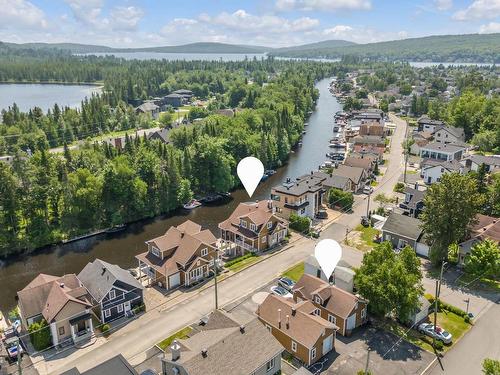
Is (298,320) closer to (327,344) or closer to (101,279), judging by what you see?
(327,344)

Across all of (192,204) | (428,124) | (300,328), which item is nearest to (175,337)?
(300,328)

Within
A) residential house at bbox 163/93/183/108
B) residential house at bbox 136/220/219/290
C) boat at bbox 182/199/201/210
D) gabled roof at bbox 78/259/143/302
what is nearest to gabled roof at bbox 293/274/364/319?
residential house at bbox 136/220/219/290

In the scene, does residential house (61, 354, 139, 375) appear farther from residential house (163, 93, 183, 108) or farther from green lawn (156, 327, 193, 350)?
residential house (163, 93, 183, 108)

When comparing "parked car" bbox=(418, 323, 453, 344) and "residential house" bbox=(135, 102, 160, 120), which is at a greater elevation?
"residential house" bbox=(135, 102, 160, 120)

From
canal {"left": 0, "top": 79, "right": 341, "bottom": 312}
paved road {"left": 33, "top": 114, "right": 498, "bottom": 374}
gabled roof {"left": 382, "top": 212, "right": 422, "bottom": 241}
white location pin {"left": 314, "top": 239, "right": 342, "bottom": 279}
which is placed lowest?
canal {"left": 0, "top": 79, "right": 341, "bottom": 312}

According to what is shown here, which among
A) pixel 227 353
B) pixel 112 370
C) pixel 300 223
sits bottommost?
pixel 300 223

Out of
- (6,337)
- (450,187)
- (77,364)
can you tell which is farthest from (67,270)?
(450,187)
